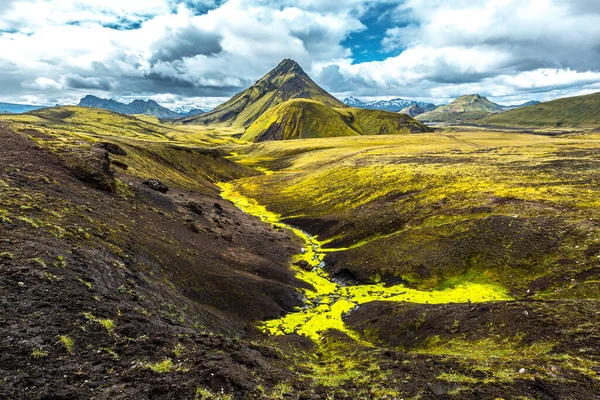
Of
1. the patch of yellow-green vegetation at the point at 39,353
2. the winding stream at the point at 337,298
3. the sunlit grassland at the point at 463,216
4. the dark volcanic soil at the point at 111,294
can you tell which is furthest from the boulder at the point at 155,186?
the patch of yellow-green vegetation at the point at 39,353

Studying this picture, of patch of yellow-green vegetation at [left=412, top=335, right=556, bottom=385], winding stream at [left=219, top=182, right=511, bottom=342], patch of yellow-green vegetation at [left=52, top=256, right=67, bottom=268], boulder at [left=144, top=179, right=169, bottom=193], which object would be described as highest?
boulder at [left=144, top=179, right=169, bottom=193]

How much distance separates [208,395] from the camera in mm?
14352

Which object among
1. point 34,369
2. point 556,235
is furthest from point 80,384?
point 556,235

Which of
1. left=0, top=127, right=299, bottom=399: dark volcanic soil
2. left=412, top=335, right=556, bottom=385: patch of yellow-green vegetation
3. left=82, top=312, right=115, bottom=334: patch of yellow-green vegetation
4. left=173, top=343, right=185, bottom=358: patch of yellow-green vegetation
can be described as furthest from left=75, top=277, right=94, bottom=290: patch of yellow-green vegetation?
left=412, top=335, right=556, bottom=385: patch of yellow-green vegetation

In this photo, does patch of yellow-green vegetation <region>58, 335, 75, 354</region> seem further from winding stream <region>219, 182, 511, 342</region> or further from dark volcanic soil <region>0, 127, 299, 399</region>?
winding stream <region>219, 182, 511, 342</region>

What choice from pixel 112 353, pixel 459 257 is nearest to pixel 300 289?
pixel 459 257

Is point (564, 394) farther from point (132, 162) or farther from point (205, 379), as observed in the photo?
point (132, 162)

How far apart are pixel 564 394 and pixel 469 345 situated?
10.8 meters

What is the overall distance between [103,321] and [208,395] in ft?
28.8

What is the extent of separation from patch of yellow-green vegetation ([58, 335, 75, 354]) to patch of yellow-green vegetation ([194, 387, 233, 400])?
694 cm

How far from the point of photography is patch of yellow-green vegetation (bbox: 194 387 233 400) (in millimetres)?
14258

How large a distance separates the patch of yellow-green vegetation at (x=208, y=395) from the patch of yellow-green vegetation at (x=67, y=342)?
694 cm

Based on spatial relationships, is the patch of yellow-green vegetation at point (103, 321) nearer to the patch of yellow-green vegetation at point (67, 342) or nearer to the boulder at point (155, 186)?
the patch of yellow-green vegetation at point (67, 342)

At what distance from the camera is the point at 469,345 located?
26656mm
